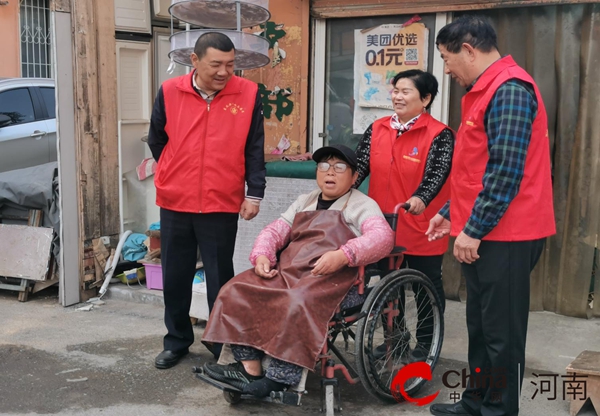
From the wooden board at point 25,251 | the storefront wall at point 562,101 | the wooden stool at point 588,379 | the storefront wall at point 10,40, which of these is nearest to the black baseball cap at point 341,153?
the wooden stool at point 588,379

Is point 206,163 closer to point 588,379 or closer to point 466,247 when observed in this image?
point 466,247

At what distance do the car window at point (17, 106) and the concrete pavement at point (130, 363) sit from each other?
311cm

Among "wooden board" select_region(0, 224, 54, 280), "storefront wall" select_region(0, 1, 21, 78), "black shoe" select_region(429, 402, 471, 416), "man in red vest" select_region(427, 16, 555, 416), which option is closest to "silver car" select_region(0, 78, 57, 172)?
"wooden board" select_region(0, 224, 54, 280)

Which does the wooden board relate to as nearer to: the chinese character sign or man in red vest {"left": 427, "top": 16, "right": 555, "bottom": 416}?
the chinese character sign

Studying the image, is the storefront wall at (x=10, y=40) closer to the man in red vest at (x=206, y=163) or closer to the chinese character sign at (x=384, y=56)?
the chinese character sign at (x=384, y=56)

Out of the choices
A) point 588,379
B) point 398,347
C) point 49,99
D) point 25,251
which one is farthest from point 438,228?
point 49,99

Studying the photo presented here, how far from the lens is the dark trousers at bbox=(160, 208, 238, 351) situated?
13.6ft

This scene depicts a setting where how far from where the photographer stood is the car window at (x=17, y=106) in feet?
26.8

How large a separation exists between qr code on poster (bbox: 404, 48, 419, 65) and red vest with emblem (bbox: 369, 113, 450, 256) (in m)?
1.47

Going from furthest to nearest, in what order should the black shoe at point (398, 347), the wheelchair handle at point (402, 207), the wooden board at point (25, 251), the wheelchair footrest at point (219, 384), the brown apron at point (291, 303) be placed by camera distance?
the wooden board at point (25, 251) < the black shoe at point (398, 347) < the wheelchair handle at point (402, 207) < the wheelchair footrest at point (219, 384) < the brown apron at point (291, 303)

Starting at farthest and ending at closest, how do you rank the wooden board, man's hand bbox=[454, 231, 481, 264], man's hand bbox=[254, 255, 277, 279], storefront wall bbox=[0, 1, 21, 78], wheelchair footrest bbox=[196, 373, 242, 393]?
storefront wall bbox=[0, 1, 21, 78] < the wooden board < man's hand bbox=[254, 255, 277, 279] < wheelchair footrest bbox=[196, 373, 242, 393] < man's hand bbox=[454, 231, 481, 264]

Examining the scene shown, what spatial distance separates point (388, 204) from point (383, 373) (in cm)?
90

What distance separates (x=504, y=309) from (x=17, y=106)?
671cm

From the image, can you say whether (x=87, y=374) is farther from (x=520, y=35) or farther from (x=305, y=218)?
(x=520, y=35)
